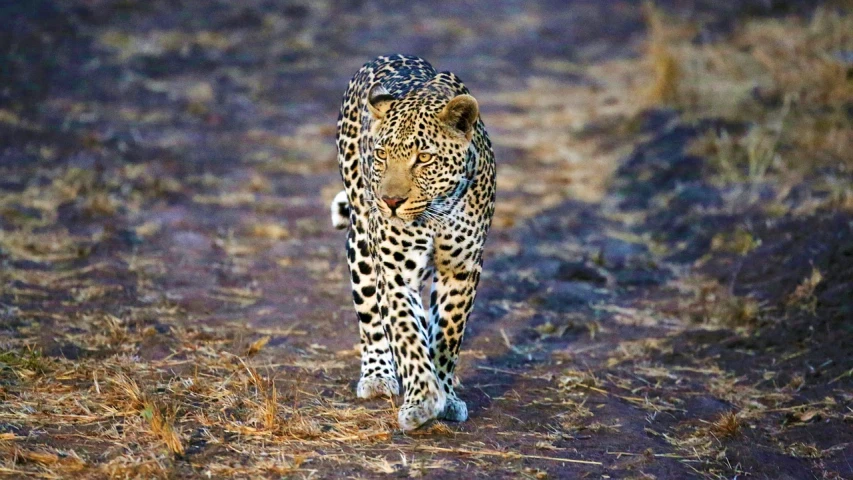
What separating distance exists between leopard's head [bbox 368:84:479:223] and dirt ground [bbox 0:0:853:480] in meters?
1.19

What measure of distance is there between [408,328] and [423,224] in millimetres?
553

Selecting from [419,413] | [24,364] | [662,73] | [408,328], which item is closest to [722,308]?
[408,328]

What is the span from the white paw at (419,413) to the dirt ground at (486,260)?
0.08m

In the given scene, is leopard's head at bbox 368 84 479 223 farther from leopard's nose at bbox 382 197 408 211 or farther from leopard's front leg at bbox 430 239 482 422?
leopard's front leg at bbox 430 239 482 422

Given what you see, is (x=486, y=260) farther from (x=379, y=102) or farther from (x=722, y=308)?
(x=379, y=102)

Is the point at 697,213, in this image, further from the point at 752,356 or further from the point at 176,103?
the point at 176,103

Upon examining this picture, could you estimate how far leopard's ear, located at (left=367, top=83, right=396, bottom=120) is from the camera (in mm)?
6312

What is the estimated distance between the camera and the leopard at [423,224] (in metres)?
6.05

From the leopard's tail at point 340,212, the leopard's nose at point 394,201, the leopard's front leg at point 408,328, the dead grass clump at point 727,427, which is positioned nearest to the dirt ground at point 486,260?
the dead grass clump at point 727,427

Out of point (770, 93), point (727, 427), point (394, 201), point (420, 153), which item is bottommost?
point (727, 427)

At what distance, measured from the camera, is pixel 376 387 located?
22.0 feet

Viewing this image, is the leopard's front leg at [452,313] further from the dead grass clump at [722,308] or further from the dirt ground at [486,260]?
the dead grass clump at [722,308]

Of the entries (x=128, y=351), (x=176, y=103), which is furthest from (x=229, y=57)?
(x=128, y=351)

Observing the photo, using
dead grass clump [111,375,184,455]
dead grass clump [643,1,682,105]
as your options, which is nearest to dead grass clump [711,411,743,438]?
dead grass clump [111,375,184,455]
